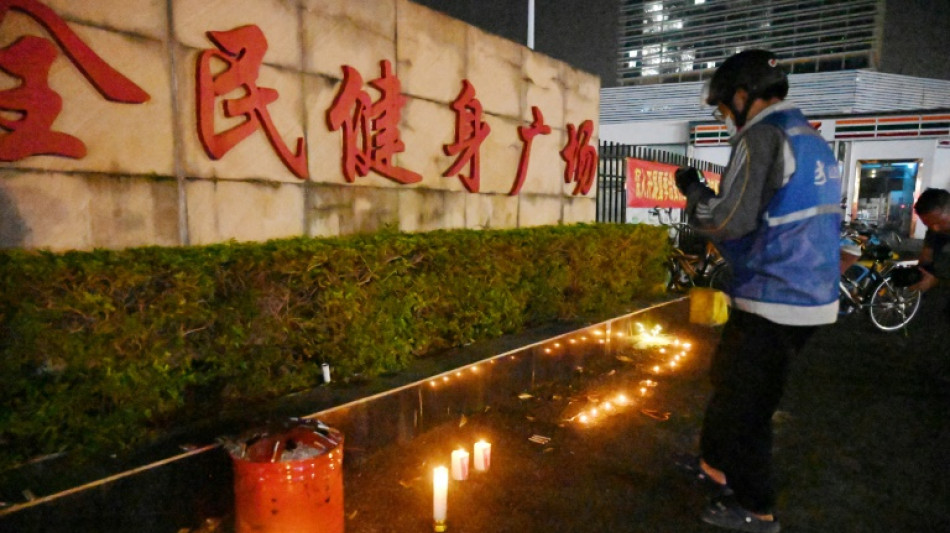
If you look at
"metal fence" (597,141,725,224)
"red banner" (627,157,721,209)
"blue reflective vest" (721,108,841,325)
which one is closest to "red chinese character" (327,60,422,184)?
"blue reflective vest" (721,108,841,325)

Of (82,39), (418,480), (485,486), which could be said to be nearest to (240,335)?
(418,480)

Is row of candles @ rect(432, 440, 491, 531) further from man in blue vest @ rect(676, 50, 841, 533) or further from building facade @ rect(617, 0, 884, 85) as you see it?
building facade @ rect(617, 0, 884, 85)

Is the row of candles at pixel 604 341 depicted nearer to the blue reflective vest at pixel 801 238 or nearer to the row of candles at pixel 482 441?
the row of candles at pixel 482 441

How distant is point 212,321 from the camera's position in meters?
3.39

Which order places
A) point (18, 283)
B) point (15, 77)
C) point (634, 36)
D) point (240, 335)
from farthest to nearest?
point (634, 36), point (240, 335), point (15, 77), point (18, 283)

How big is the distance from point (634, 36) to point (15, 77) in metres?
31.1

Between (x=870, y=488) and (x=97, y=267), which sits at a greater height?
(x=97, y=267)

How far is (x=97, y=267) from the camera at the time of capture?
2.90m

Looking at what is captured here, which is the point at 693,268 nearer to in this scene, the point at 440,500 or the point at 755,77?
the point at 755,77

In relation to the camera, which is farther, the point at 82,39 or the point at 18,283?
the point at 82,39

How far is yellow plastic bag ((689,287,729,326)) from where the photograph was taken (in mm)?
8469

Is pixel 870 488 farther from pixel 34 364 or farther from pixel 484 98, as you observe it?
pixel 484 98

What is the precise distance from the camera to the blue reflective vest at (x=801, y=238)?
2.72 metres

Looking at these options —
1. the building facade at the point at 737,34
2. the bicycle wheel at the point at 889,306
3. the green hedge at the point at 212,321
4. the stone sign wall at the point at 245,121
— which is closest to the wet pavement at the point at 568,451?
the green hedge at the point at 212,321
